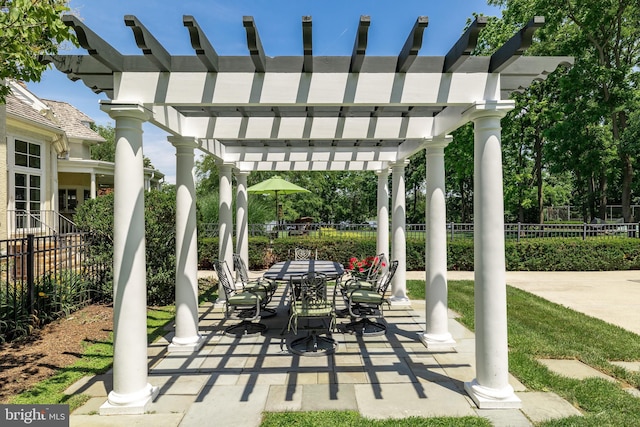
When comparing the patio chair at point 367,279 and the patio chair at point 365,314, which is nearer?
the patio chair at point 365,314

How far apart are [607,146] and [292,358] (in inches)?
842

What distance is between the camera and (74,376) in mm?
4418

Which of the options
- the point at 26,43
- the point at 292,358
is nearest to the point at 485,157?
the point at 292,358

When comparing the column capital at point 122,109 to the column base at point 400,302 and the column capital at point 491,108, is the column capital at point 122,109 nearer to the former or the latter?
the column capital at point 491,108

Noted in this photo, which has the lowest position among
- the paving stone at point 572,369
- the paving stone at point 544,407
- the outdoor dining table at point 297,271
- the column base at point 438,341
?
the paving stone at point 572,369

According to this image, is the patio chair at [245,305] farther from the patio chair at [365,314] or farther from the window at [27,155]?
the window at [27,155]

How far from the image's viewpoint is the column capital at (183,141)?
5.32 meters

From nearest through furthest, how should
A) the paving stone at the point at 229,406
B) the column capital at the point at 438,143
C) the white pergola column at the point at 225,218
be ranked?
the paving stone at the point at 229,406
the column capital at the point at 438,143
the white pergola column at the point at 225,218

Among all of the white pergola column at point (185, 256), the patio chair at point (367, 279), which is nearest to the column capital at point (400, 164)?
the patio chair at point (367, 279)

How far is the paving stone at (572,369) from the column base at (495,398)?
1329 millimetres

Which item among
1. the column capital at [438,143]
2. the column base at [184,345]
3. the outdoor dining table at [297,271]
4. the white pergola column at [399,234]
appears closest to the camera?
the column base at [184,345]

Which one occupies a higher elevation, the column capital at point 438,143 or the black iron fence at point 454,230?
the column capital at point 438,143

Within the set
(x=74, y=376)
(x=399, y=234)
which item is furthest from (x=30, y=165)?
(x=399, y=234)

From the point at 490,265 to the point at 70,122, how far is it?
71.3 ft
